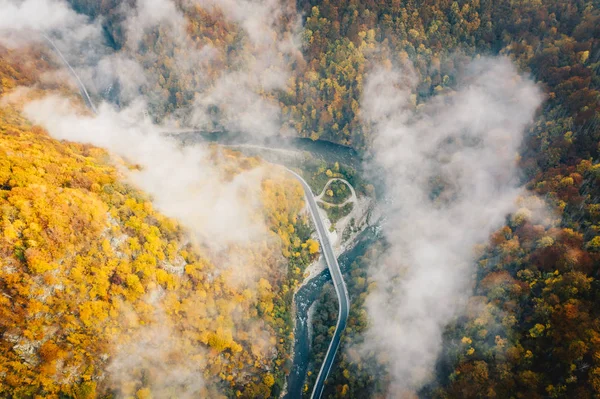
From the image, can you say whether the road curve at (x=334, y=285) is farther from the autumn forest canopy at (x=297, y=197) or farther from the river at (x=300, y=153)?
the river at (x=300, y=153)

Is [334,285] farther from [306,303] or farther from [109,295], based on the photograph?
[109,295]

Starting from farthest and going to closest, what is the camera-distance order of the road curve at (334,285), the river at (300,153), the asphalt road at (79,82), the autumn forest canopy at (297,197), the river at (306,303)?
the asphalt road at (79,82) → the river at (300,153) → the river at (306,303) → the road curve at (334,285) → the autumn forest canopy at (297,197)

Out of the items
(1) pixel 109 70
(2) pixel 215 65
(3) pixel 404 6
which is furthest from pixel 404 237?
(1) pixel 109 70

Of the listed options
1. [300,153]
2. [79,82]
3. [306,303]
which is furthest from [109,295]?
[79,82]

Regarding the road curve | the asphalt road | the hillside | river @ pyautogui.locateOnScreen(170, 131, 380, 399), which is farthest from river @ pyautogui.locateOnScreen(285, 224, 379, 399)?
the asphalt road

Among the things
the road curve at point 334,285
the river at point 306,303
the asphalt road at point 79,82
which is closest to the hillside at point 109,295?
the river at point 306,303

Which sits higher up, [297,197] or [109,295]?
[297,197]
